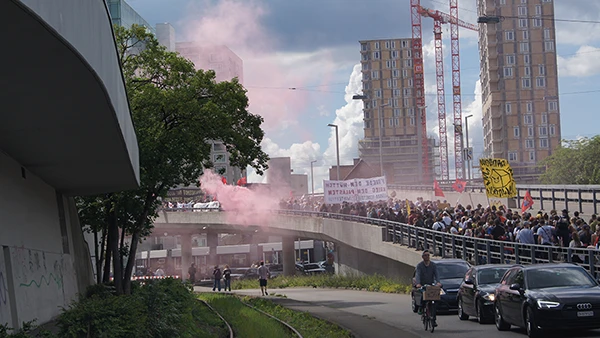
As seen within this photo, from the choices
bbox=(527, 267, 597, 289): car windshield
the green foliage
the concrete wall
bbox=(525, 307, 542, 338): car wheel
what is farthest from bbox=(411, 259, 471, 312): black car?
the concrete wall

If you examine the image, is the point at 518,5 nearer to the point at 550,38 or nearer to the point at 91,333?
the point at 550,38

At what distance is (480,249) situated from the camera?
1046 inches

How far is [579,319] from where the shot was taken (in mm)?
14328

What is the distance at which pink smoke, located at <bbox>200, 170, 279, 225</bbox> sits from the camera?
63.4 metres

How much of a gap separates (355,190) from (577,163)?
36610 millimetres

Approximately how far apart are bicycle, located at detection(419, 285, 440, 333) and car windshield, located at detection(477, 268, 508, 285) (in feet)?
7.14

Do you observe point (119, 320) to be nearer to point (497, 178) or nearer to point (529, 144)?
point (497, 178)

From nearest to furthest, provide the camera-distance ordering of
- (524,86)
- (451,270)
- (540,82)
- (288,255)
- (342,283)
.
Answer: (451,270) → (342,283) → (288,255) → (524,86) → (540,82)

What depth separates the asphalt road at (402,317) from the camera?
661 inches

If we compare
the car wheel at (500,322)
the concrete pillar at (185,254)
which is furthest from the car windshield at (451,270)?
the concrete pillar at (185,254)

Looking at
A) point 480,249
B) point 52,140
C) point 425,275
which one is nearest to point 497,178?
point 480,249

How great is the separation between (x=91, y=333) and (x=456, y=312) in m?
13.4

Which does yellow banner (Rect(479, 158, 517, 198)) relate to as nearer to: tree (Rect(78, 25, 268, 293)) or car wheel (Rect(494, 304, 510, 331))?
tree (Rect(78, 25, 268, 293))

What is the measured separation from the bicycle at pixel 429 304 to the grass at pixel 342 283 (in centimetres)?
1511
